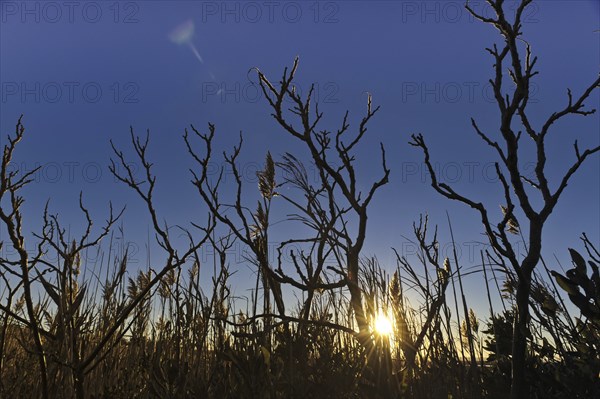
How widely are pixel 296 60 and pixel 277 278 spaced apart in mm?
1065

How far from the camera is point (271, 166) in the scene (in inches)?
103

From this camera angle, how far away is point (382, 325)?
6.55 ft

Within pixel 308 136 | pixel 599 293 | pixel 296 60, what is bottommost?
pixel 599 293

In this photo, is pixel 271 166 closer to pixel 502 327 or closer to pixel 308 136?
pixel 308 136

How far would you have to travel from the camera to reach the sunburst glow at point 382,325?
73.0 inches

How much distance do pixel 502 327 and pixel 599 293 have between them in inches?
40.5

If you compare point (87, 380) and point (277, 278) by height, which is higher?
point (277, 278)

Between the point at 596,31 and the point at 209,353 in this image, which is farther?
the point at 209,353

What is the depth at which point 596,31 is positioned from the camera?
1922mm

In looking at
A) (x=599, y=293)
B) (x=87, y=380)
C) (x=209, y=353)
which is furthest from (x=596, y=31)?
(x=87, y=380)

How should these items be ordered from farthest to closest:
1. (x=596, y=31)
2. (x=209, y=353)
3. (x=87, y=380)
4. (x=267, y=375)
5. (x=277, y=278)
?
(x=209, y=353)
(x=87, y=380)
(x=277, y=278)
(x=596, y=31)
(x=267, y=375)

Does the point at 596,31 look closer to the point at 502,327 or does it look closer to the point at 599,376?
the point at 599,376

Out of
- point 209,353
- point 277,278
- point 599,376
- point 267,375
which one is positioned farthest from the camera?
point 209,353

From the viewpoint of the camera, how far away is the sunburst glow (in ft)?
6.08
